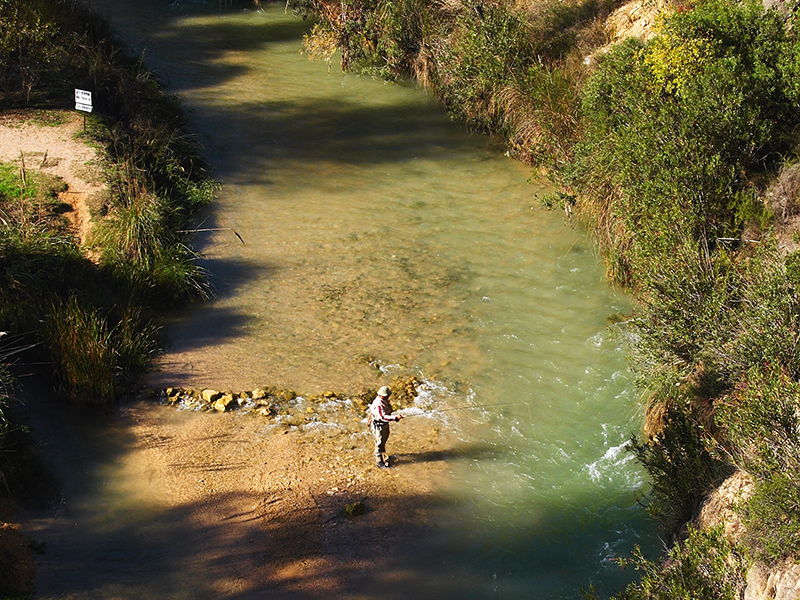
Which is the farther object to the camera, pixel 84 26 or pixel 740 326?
pixel 84 26

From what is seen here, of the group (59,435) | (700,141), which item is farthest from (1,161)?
(700,141)

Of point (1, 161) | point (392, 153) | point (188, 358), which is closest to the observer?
point (188, 358)

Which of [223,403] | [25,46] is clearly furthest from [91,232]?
[25,46]

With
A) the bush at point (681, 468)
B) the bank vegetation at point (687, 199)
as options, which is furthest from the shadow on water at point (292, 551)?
the bank vegetation at point (687, 199)

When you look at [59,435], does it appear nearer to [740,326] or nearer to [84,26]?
[740,326]

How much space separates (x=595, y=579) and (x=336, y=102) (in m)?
14.9

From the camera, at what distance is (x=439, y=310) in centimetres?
1319

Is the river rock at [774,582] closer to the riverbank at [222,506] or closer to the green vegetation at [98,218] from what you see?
the riverbank at [222,506]

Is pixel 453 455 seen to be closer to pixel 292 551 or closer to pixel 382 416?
pixel 382 416

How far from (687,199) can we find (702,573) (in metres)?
5.86

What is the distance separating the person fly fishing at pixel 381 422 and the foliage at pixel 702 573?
382 cm

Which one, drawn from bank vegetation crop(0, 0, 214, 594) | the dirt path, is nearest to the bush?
bank vegetation crop(0, 0, 214, 594)

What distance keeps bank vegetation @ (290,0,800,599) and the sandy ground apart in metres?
2.90

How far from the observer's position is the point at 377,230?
50.4ft
